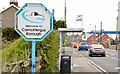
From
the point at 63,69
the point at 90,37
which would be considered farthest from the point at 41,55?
the point at 90,37

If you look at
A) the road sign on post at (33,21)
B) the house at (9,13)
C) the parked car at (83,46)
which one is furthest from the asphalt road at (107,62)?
the parked car at (83,46)

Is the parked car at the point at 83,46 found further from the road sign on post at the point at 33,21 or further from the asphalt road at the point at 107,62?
the road sign on post at the point at 33,21

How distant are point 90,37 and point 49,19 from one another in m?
111

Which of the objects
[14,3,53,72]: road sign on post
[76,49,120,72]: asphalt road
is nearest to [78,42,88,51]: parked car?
[76,49,120,72]: asphalt road

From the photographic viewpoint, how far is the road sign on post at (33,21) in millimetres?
5734

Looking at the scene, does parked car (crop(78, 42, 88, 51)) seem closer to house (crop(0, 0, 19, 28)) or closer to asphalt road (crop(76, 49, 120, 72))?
house (crop(0, 0, 19, 28))

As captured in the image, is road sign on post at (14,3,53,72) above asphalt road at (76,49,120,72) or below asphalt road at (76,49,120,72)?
above

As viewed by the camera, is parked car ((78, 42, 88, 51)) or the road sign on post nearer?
the road sign on post

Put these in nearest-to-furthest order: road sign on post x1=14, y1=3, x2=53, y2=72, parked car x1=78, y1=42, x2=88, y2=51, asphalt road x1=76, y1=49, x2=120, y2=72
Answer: road sign on post x1=14, y1=3, x2=53, y2=72 → asphalt road x1=76, y1=49, x2=120, y2=72 → parked car x1=78, y1=42, x2=88, y2=51

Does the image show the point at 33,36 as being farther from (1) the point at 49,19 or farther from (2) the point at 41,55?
(2) the point at 41,55

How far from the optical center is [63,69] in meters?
10.9

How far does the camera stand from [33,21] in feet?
18.8

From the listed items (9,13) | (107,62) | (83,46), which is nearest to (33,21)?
(107,62)

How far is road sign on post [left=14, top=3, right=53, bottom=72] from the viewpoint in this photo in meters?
5.73
